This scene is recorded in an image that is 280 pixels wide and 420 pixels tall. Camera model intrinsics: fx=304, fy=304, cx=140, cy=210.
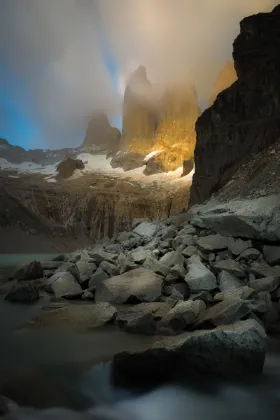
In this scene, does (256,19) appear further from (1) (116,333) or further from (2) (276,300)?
(1) (116,333)

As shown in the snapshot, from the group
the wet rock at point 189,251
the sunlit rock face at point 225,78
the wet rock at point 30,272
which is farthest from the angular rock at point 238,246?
the sunlit rock face at point 225,78

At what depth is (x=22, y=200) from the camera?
84.9 meters

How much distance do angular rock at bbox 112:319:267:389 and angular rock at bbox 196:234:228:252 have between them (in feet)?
19.0

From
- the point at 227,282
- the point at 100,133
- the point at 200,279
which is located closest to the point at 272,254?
the point at 227,282

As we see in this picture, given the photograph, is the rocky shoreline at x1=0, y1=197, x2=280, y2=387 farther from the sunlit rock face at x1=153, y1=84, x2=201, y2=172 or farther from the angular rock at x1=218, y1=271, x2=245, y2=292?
the sunlit rock face at x1=153, y1=84, x2=201, y2=172

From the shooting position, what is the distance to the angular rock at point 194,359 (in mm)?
4504

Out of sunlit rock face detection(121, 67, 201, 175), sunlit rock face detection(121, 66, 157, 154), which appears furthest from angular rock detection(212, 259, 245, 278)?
sunlit rock face detection(121, 66, 157, 154)

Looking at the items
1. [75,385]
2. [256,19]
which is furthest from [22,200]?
[75,385]

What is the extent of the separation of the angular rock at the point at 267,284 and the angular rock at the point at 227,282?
1.80ft

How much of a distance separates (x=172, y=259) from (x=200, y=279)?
179cm

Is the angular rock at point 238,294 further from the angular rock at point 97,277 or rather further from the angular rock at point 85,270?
the angular rock at point 85,270

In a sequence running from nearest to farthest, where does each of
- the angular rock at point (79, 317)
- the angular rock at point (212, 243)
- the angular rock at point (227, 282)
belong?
the angular rock at point (79, 317), the angular rock at point (227, 282), the angular rock at point (212, 243)

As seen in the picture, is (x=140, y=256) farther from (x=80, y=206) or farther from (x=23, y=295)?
(x=80, y=206)

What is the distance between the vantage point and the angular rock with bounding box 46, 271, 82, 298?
10238 millimetres
